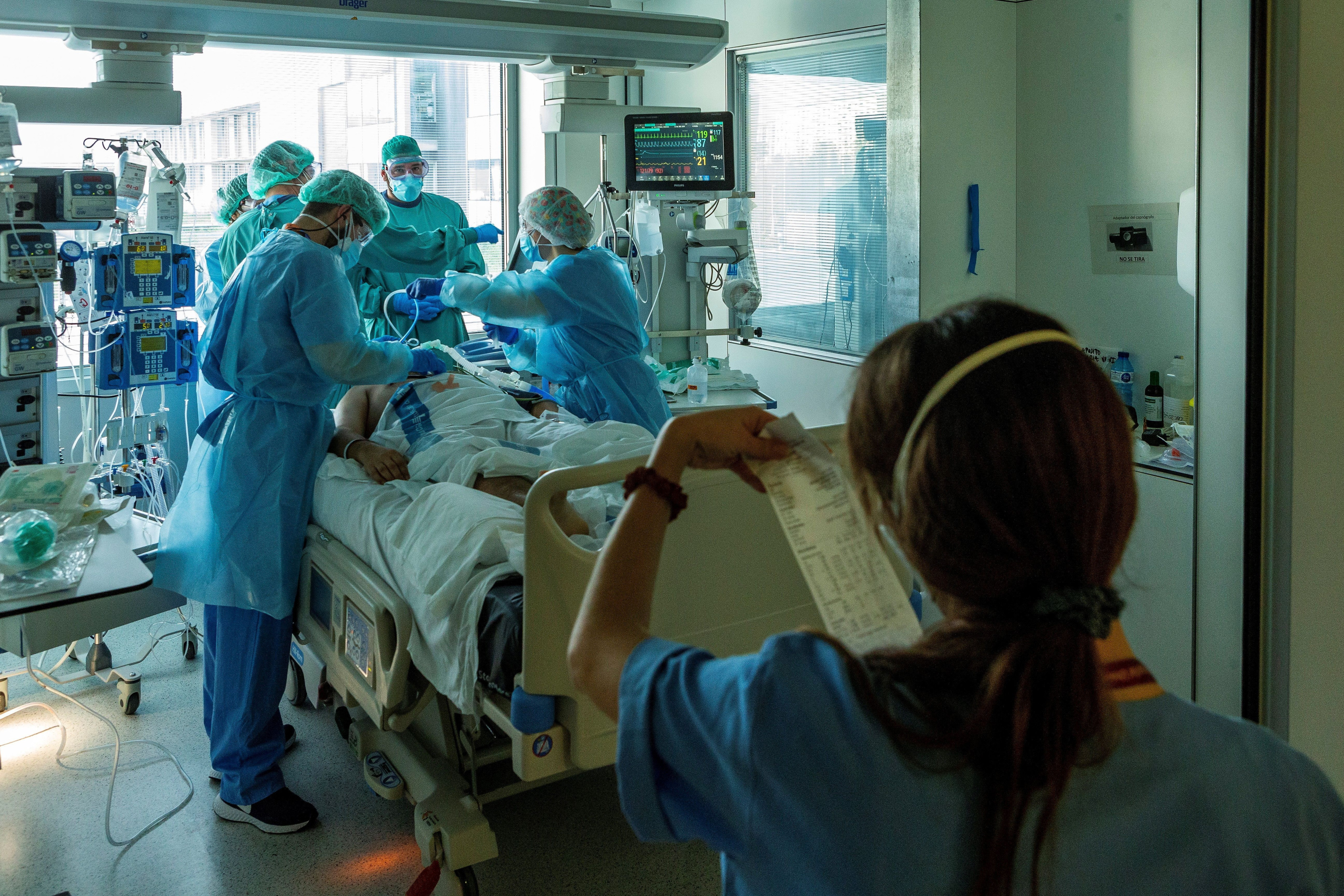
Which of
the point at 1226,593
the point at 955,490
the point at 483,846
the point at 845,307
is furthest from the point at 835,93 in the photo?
the point at 955,490

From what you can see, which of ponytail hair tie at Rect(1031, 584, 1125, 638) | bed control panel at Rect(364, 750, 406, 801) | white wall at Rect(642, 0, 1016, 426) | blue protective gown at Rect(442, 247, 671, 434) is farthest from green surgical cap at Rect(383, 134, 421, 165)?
ponytail hair tie at Rect(1031, 584, 1125, 638)

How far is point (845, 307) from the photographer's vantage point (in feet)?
15.9

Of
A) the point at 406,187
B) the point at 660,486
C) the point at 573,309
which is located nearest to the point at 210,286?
the point at 406,187

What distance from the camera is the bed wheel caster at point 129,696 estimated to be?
329 cm

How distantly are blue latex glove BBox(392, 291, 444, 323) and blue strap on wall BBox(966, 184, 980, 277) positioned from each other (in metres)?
1.90

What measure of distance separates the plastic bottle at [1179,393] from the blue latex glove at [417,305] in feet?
8.05

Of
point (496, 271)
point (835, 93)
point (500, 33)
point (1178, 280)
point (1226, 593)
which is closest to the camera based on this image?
point (1226, 593)

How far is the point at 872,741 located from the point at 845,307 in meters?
4.26

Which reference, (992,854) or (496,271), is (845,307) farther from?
(992,854)

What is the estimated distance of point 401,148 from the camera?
14.5 feet

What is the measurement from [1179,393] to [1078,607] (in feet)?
9.35

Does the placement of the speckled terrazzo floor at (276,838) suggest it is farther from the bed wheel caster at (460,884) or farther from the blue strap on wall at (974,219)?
the blue strap on wall at (974,219)

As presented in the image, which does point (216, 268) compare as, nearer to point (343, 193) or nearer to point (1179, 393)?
point (343, 193)

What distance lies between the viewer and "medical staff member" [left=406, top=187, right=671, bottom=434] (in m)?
3.53
